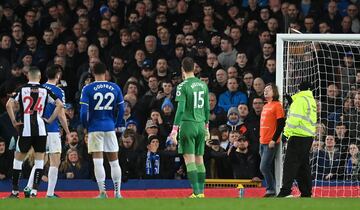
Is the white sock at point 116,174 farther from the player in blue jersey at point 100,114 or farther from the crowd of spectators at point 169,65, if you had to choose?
the crowd of spectators at point 169,65

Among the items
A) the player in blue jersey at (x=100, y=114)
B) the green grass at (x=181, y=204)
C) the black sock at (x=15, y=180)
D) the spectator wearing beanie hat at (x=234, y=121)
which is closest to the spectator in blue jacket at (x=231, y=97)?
the spectator wearing beanie hat at (x=234, y=121)

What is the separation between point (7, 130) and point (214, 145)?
13.3 feet

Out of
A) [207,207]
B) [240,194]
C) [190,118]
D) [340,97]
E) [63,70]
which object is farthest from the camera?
[63,70]

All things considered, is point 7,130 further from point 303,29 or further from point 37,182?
point 303,29

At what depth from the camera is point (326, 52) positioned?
23359 mm

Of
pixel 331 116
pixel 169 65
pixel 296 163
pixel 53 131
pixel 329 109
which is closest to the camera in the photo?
pixel 296 163

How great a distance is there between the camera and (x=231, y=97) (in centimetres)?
2322

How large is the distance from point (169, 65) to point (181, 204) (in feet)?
30.1

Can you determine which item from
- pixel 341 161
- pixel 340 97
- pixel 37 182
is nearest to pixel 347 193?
pixel 341 161

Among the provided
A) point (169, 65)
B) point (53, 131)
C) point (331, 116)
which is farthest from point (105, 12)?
point (53, 131)

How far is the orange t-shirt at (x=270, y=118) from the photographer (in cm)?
1964

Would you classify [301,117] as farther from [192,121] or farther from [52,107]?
[52,107]

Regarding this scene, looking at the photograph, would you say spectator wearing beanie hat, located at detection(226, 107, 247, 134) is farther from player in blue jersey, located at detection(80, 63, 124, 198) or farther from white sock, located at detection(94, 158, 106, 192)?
white sock, located at detection(94, 158, 106, 192)

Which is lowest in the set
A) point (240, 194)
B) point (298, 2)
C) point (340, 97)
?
point (240, 194)
